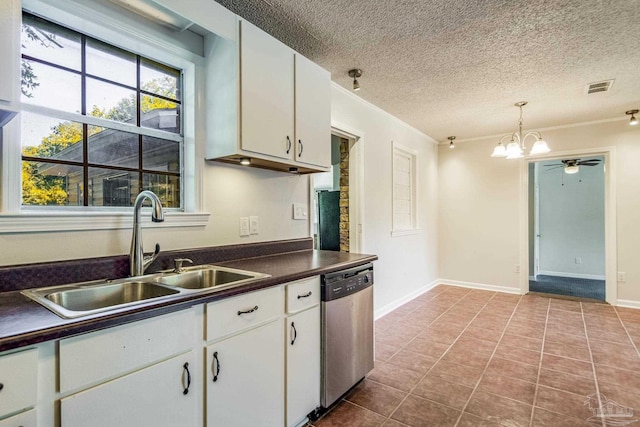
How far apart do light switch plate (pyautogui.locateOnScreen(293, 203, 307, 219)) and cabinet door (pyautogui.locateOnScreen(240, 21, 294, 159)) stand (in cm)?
63

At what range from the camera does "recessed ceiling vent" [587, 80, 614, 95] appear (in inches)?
118

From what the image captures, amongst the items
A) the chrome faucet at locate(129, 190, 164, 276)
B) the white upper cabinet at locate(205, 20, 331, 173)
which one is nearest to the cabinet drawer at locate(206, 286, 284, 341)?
the chrome faucet at locate(129, 190, 164, 276)

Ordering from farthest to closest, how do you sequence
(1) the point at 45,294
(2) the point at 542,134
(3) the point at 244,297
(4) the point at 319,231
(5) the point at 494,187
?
1. (5) the point at 494,187
2. (2) the point at 542,134
3. (4) the point at 319,231
4. (3) the point at 244,297
5. (1) the point at 45,294

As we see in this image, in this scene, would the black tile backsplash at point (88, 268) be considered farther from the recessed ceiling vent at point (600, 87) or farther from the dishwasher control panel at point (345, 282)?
the recessed ceiling vent at point (600, 87)

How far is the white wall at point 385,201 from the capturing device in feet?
11.2

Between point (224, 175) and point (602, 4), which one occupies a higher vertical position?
point (602, 4)

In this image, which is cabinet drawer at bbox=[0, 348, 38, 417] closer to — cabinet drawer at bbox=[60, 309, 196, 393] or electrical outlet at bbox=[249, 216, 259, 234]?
cabinet drawer at bbox=[60, 309, 196, 393]

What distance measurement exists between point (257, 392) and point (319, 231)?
258 cm

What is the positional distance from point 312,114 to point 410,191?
2792mm

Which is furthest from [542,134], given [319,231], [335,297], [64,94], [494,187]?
[64,94]

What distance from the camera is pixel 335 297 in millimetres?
1986

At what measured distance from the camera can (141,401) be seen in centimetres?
112

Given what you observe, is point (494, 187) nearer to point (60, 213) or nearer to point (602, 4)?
point (602, 4)

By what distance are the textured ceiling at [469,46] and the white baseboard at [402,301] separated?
7.74 ft
